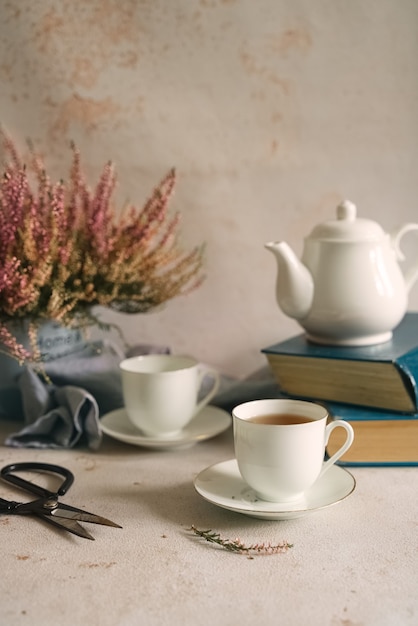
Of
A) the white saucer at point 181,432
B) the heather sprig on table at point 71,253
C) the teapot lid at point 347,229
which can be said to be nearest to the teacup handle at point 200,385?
the white saucer at point 181,432

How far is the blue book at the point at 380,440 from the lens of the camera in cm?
87

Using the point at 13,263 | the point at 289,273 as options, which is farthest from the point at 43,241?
the point at 289,273

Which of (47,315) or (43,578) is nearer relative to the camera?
(43,578)

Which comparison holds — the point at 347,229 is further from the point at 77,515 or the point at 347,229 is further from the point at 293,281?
the point at 77,515

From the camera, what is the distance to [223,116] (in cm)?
119

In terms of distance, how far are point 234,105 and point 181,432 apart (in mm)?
527

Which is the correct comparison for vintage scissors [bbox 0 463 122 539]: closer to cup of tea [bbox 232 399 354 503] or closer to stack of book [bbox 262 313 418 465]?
cup of tea [bbox 232 399 354 503]

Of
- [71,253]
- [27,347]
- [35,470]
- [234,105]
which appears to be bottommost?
[35,470]

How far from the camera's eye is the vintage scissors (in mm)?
713

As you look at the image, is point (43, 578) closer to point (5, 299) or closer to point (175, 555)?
point (175, 555)

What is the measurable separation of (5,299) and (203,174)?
1.37ft

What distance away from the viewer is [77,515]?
2.38 ft

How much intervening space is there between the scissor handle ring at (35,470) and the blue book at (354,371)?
0.30 metres

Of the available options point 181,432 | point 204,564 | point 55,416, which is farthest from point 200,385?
point 204,564
